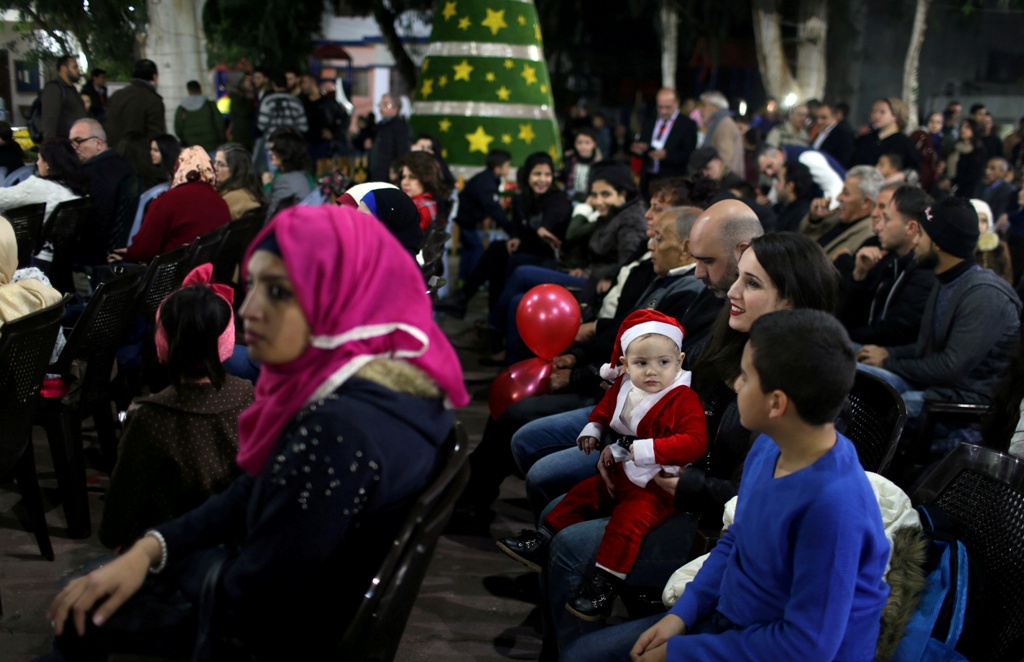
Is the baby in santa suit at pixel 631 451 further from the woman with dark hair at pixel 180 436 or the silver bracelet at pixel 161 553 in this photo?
the silver bracelet at pixel 161 553

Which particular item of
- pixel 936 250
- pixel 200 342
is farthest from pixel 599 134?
pixel 200 342

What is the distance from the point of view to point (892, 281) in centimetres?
470

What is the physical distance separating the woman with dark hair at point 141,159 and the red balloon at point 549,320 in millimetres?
3900

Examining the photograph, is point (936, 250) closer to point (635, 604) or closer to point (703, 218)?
point (703, 218)

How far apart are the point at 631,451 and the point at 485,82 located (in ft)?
23.7

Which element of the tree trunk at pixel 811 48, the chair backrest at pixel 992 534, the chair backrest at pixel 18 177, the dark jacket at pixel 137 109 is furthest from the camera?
the tree trunk at pixel 811 48

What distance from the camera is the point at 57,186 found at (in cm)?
574

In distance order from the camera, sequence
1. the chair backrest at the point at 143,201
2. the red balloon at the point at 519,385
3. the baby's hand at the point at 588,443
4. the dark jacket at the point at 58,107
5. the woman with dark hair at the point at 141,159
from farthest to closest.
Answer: the dark jacket at the point at 58,107 → the woman with dark hair at the point at 141,159 → the chair backrest at the point at 143,201 → the red balloon at the point at 519,385 → the baby's hand at the point at 588,443

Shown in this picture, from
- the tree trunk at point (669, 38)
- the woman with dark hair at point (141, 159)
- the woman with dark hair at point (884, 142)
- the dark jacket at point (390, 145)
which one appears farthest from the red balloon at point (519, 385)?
the tree trunk at point (669, 38)

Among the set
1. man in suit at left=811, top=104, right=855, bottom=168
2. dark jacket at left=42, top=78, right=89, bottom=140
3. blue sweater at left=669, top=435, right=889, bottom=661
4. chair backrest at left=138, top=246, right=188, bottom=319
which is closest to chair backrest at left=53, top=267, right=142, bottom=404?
chair backrest at left=138, top=246, right=188, bottom=319

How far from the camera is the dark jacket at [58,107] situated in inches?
304

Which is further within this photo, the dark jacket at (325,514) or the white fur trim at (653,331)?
the white fur trim at (653,331)

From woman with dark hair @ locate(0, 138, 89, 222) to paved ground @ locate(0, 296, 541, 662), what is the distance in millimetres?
2089

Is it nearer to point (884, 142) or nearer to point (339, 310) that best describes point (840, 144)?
point (884, 142)
